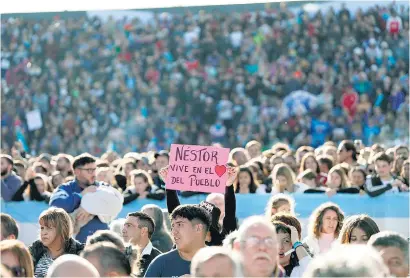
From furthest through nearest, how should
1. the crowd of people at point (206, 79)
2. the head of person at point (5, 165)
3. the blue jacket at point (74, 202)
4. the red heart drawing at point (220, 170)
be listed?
the crowd of people at point (206, 79)
the head of person at point (5, 165)
the blue jacket at point (74, 202)
the red heart drawing at point (220, 170)

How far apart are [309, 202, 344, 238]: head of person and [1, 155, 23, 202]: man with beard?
562cm

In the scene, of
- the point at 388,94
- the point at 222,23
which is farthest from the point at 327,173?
the point at 222,23

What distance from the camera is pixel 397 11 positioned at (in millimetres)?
25859

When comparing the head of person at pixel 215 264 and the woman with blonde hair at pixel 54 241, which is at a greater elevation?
the woman with blonde hair at pixel 54 241

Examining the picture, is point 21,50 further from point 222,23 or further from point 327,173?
point 327,173

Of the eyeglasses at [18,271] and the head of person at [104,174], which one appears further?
the head of person at [104,174]

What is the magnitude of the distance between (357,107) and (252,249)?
61.5 feet

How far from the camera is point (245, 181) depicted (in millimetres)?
13289

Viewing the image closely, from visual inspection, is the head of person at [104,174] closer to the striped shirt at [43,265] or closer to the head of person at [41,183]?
the head of person at [41,183]

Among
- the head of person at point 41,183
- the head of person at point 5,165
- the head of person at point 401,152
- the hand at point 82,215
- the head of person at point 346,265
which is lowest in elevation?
the head of person at point 346,265

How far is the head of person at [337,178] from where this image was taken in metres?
13.1

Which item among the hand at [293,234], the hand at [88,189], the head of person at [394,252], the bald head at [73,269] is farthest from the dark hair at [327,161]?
the bald head at [73,269]

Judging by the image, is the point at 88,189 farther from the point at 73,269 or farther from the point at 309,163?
the point at 73,269

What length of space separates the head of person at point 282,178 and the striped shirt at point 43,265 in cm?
517
